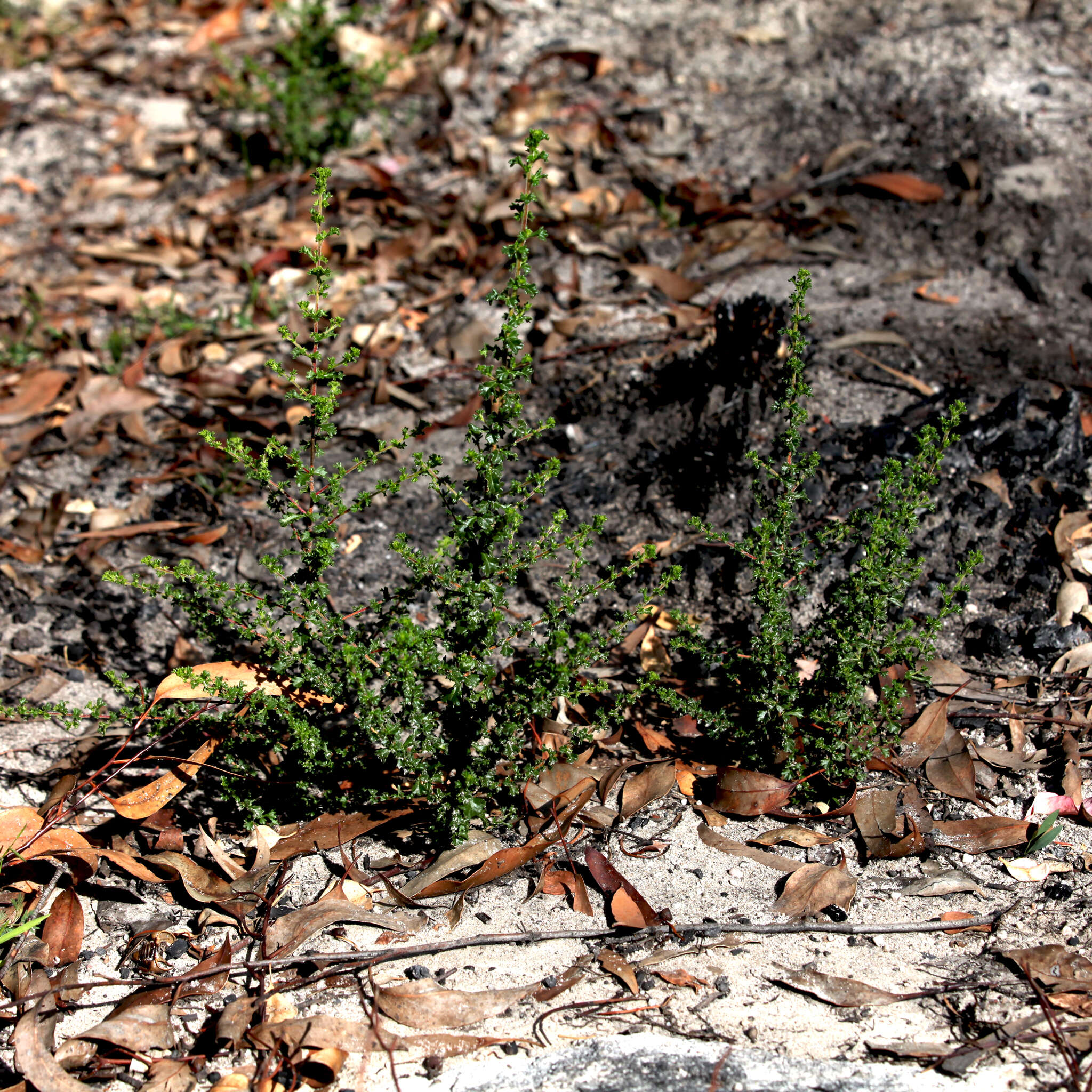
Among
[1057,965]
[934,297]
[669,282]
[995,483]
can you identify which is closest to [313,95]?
[669,282]

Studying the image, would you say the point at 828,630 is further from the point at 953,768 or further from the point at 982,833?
the point at 982,833

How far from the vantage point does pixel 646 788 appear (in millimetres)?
2529

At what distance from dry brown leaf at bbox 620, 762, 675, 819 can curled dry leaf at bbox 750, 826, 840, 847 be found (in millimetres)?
245

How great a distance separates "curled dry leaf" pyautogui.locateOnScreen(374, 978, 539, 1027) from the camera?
199 cm

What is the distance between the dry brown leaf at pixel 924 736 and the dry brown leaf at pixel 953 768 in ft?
0.04

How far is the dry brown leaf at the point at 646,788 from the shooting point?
2.50 m

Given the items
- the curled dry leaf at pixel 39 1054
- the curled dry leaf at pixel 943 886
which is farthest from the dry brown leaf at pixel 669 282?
the curled dry leaf at pixel 39 1054

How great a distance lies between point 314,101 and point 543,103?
1.07m

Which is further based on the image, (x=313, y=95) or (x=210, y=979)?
(x=313, y=95)

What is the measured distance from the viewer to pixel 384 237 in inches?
171

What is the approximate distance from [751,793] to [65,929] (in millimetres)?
1568

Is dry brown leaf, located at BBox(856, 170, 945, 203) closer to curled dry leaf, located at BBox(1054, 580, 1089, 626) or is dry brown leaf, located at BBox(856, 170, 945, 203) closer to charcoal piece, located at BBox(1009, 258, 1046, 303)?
charcoal piece, located at BBox(1009, 258, 1046, 303)

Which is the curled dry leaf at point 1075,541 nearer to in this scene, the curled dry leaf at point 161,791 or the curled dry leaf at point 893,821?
the curled dry leaf at point 893,821

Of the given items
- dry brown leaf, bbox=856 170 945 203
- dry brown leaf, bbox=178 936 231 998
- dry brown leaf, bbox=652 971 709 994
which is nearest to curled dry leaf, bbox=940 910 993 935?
dry brown leaf, bbox=652 971 709 994
